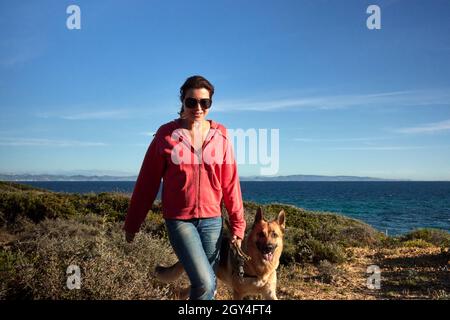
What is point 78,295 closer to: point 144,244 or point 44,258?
point 44,258

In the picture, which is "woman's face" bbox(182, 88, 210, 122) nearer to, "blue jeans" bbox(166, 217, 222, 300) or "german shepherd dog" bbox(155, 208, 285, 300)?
"blue jeans" bbox(166, 217, 222, 300)

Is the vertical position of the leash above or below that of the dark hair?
below

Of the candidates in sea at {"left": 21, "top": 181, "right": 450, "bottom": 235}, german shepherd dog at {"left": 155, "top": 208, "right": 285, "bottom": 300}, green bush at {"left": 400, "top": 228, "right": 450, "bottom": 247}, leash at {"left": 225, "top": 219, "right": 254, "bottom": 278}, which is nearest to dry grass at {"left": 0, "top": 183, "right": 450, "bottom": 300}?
green bush at {"left": 400, "top": 228, "right": 450, "bottom": 247}

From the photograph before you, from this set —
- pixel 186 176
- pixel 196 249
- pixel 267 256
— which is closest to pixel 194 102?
pixel 186 176

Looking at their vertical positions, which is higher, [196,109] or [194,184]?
[196,109]

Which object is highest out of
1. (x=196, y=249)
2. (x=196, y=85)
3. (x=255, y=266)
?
(x=196, y=85)

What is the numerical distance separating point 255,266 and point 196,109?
2040 millimetres

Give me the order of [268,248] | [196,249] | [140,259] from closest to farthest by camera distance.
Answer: [196,249], [268,248], [140,259]

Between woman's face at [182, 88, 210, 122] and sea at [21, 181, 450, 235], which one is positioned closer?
woman's face at [182, 88, 210, 122]

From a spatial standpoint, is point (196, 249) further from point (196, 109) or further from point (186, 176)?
point (196, 109)

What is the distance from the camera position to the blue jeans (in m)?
3.68

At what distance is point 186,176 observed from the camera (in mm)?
3766
